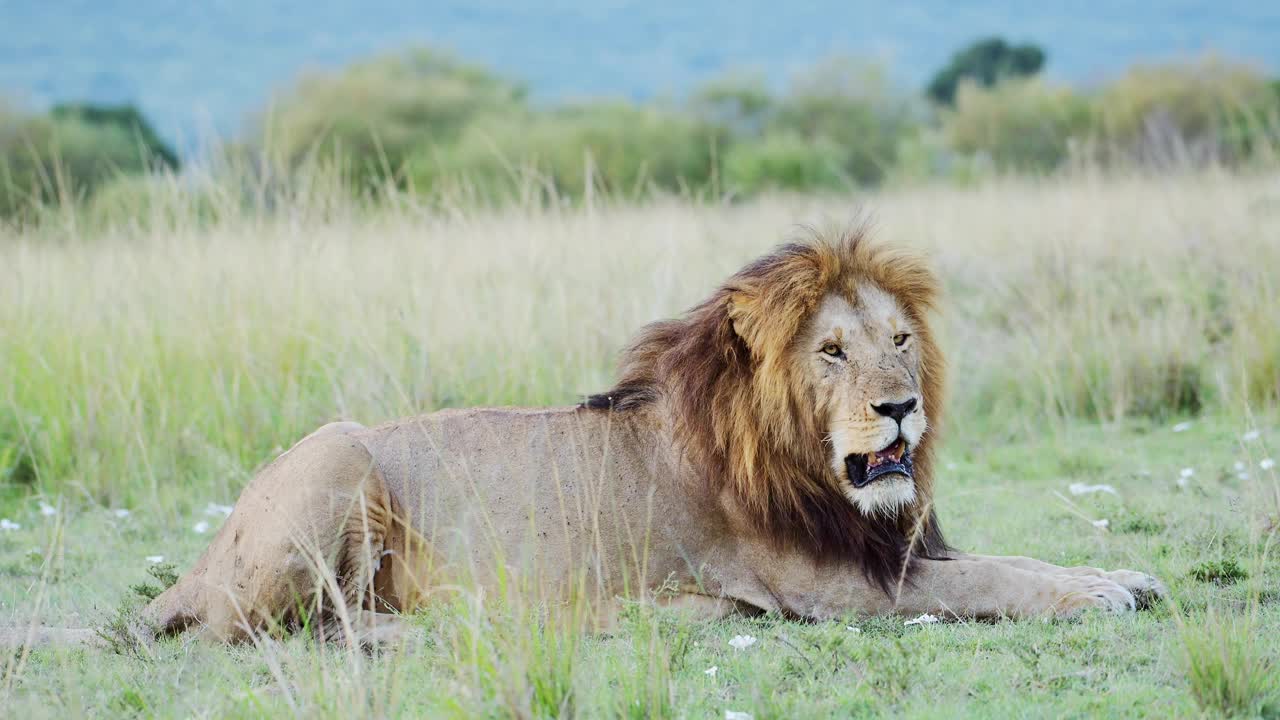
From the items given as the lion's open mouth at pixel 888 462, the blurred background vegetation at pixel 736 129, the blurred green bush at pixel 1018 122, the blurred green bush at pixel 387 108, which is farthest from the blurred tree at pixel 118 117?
the lion's open mouth at pixel 888 462

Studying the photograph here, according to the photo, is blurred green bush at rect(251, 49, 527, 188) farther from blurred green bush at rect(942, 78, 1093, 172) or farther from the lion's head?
the lion's head

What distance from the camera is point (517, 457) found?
4.45 meters

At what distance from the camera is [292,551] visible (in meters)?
4.12

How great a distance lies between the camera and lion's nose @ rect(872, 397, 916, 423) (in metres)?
3.96

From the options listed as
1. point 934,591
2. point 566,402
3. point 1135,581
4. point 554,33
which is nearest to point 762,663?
point 934,591

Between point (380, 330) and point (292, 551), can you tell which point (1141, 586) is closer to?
point (292, 551)

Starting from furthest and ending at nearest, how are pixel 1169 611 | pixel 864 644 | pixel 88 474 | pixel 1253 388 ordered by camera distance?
1. pixel 1253 388
2. pixel 88 474
3. pixel 1169 611
4. pixel 864 644

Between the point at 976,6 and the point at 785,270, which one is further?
the point at 976,6

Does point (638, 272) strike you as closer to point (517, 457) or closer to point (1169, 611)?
point (517, 457)

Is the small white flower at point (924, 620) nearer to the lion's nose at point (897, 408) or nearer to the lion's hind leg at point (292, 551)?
the lion's nose at point (897, 408)

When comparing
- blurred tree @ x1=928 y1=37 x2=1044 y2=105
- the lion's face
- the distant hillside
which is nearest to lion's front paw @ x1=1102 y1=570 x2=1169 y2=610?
the lion's face

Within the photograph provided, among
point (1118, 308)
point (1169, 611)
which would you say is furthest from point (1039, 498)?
point (1118, 308)

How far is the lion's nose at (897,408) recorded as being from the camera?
13.0 feet

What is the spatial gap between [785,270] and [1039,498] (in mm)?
2459
